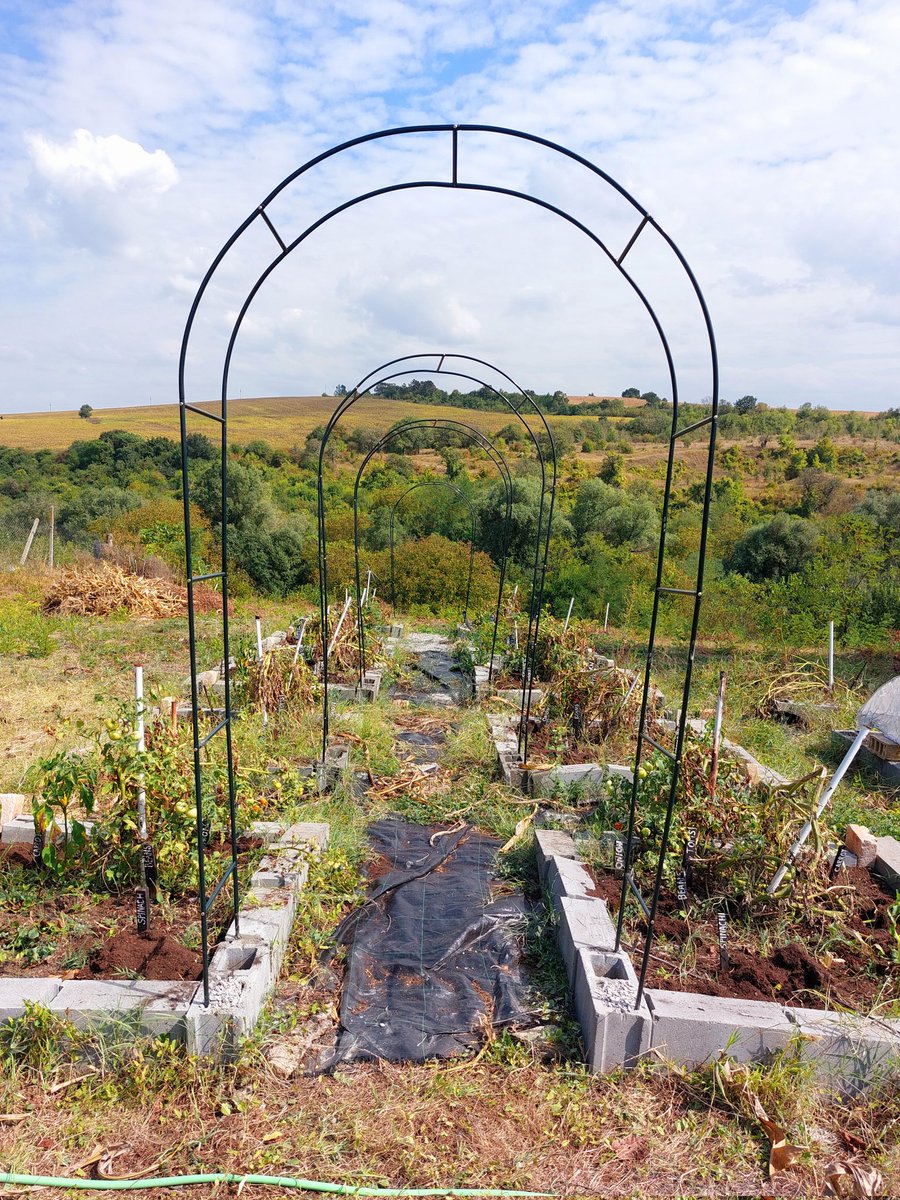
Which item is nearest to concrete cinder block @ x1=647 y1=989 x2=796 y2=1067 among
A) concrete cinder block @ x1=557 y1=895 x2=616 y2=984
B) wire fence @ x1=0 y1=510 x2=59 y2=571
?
concrete cinder block @ x1=557 y1=895 x2=616 y2=984

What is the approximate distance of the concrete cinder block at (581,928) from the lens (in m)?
2.92

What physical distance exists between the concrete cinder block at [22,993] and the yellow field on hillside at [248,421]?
2797 centimetres

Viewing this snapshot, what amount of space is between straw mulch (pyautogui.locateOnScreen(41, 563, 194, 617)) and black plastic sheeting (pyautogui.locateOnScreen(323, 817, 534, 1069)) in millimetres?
8237

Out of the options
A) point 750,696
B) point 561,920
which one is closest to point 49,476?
point 750,696

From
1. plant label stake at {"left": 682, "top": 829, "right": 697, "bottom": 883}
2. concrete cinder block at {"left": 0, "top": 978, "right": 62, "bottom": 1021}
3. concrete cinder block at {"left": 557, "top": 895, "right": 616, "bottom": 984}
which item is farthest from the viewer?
plant label stake at {"left": 682, "top": 829, "right": 697, "bottom": 883}

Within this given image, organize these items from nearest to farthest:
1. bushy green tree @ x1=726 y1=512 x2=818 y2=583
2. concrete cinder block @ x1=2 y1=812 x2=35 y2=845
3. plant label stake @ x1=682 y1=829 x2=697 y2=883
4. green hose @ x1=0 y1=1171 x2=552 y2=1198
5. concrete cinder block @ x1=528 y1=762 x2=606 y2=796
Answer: green hose @ x1=0 y1=1171 x2=552 y2=1198 < plant label stake @ x1=682 y1=829 x2=697 y2=883 < concrete cinder block @ x1=2 y1=812 x2=35 y2=845 < concrete cinder block @ x1=528 y1=762 x2=606 y2=796 < bushy green tree @ x1=726 y1=512 x2=818 y2=583

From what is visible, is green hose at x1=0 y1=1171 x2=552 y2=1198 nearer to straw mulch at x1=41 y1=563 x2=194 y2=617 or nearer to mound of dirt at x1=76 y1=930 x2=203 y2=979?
mound of dirt at x1=76 y1=930 x2=203 y2=979

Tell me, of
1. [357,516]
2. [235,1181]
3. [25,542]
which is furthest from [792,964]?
[25,542]

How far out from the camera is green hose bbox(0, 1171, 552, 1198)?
6.62 ft

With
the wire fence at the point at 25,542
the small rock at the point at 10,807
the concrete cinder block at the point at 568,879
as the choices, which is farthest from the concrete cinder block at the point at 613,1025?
the wire fence at the point at 25,542

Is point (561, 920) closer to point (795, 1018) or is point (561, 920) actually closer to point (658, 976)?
point (658, 976)

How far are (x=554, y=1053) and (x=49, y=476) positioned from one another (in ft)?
93.5

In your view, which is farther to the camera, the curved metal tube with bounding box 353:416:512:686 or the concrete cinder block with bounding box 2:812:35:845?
the curved metal tube with bounding box 353:416:512:686

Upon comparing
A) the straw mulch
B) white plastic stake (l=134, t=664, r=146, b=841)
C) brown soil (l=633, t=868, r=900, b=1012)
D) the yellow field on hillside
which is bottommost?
the straw mulch
